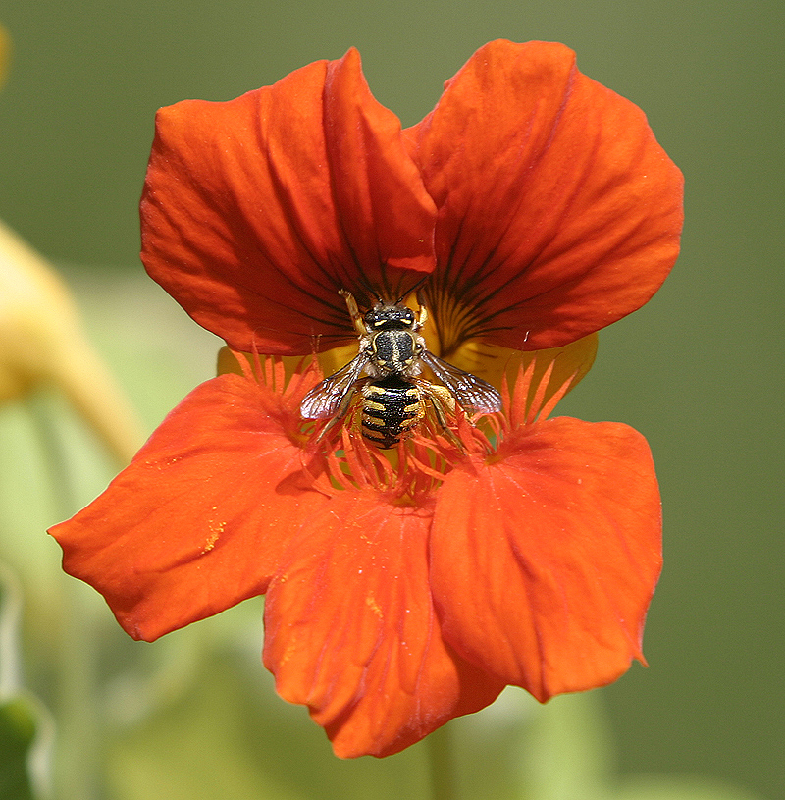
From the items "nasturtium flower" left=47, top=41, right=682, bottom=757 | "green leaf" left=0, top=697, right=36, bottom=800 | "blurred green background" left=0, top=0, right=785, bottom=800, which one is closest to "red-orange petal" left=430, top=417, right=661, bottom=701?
"nasturtium flower" left=47, top=41, right=682, bottom=757

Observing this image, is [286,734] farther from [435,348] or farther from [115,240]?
[115,240]

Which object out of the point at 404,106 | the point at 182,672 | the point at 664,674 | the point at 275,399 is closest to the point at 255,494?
the point at 275,399

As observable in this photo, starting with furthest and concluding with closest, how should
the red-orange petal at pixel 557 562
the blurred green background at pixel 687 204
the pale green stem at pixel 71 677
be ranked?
1. the blurred green background at pixel 687 204
2. the pale green stem at pixel 71 677
3. the red-orange petal at pixel 557 562

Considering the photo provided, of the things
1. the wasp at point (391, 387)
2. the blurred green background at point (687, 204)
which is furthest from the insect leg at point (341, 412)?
the blurred green background at point (687, 204)

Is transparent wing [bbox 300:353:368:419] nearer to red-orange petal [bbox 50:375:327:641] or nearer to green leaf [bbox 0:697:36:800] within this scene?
red-orange petal [bbox 50:375:327:641]

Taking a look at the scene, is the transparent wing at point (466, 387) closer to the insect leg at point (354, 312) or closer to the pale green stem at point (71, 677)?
the insect leg at point (354, 312)

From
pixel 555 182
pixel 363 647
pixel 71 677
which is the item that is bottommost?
pixel 71 677

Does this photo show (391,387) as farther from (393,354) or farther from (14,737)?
(14,737)

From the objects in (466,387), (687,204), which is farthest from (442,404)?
(687,204)
